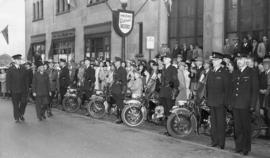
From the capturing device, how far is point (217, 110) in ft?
31.7

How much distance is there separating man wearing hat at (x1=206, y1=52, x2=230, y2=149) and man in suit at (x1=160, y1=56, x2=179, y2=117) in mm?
2078

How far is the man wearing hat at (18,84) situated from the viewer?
13.9m

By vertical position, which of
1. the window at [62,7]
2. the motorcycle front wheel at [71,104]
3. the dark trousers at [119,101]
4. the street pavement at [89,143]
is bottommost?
the street pavement at [89,143]

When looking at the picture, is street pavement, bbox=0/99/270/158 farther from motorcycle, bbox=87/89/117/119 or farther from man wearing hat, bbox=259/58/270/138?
man wearing hat, bbox=259/58/270/138

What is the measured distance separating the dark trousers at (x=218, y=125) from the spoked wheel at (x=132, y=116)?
3.31 metres

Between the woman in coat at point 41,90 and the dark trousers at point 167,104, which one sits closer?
the dark trousers at point 167,104

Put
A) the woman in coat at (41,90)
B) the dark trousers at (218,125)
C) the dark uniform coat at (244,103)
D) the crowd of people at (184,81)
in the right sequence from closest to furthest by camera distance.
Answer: the dark uniform coat at (244,103) < the crowd of people at (184,81) < the dark trousers at (218,125) < the woman in coat at (41,90)

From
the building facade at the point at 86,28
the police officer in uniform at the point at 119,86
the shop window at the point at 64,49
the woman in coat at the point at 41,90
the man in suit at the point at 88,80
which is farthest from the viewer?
the shop window at the point at 64,49

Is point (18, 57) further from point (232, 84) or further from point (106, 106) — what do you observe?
point (232, 84)

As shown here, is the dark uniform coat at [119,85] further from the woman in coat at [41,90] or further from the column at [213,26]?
the column at [213,26]

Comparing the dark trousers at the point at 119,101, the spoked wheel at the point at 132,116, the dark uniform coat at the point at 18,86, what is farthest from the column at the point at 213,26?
the dark uniform coat at the point at 18,86

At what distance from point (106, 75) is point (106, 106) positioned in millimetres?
1810

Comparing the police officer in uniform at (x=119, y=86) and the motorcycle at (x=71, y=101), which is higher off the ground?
the police officer in uniform at (x=119, y=86)

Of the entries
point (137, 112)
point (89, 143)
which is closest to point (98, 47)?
point (137, 112)
